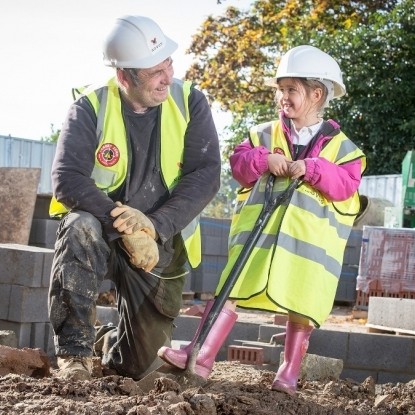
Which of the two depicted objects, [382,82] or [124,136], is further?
[382,82]

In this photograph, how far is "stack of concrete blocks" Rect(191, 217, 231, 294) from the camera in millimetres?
12656

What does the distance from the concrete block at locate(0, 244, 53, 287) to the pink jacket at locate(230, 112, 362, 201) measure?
5.30 feet

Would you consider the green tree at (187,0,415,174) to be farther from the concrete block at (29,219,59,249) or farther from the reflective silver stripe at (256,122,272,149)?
the reflective silver stripe at (256,122,272,149)

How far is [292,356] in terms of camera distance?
484 centimetres

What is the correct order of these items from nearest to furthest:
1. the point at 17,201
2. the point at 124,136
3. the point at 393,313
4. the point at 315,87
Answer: the point at 124,136
the point at 315,87
the point at 393,313
the point at 17,201

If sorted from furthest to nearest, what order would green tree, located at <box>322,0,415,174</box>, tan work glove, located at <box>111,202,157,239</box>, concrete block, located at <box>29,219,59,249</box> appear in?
green tree, located at <box>322,0,415,174</box> < concrete block, located at <box>29,219,59,249</box> < tan work glove, located at <box>111,202,157,239</box>

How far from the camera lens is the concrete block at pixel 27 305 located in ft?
19.9

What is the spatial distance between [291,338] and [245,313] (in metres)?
5.99

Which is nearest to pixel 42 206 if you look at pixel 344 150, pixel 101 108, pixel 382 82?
pixel 101 108

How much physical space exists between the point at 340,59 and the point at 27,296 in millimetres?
16767

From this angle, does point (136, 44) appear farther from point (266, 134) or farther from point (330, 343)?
point (330, 343)

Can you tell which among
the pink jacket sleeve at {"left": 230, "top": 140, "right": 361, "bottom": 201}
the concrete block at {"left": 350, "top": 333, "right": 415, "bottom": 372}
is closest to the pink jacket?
the pink jacket sleeve at {"left": 230, "top": 140, "right": 361, "bottom": 201}

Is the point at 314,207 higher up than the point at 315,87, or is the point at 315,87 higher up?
the point at 315,87

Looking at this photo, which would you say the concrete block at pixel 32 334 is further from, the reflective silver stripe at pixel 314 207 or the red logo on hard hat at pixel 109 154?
the reflective silver stripe at pixel 314 207
